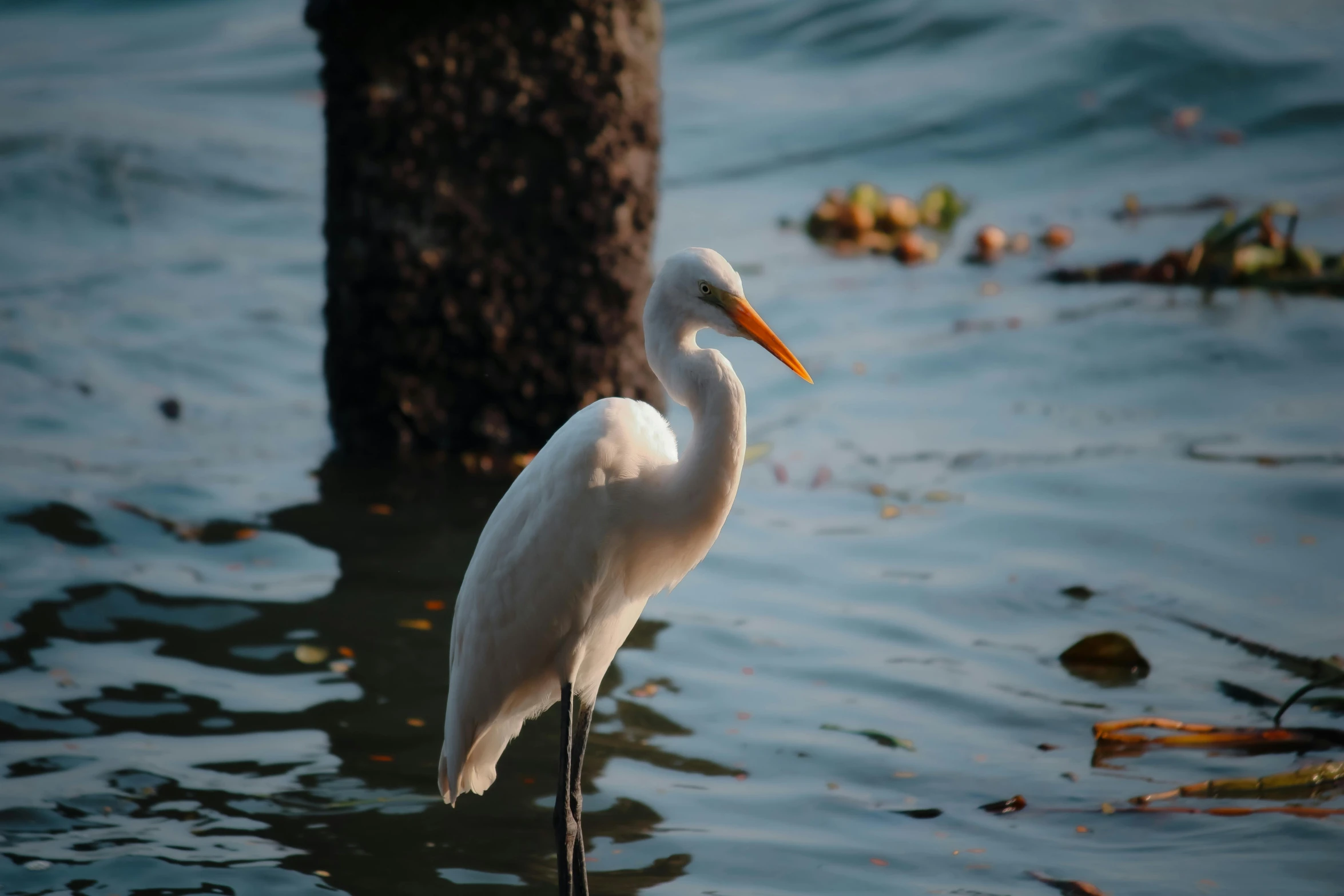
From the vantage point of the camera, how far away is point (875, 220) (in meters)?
7.79

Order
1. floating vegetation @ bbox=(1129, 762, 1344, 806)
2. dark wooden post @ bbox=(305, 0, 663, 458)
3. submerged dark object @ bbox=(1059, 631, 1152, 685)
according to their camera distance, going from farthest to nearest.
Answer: dark wooden post @ bbox=(305, 0, 663, 458)
submerged dark object @ bbox=(1059, 631, 1152, 685)
floating vegetation @ bbox=(1129, 762, 1344, 806)

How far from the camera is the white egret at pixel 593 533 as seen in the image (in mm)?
2365

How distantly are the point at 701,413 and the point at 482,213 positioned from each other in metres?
2.44

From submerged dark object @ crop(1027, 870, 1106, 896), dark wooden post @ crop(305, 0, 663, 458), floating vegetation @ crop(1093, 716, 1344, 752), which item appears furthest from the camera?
dark wooden post @ crop(305, 0, 663, 458)

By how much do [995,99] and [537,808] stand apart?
7.65 meters

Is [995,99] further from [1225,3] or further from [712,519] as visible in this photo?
[712,519]

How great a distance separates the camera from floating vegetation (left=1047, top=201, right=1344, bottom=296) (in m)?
6.18

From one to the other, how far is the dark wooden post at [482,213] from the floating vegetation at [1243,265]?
10.1 feet

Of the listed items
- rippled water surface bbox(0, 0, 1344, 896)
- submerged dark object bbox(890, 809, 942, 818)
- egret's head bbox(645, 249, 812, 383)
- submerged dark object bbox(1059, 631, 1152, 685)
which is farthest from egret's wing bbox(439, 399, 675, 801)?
submerged dark object bbox(1059, 631, 1152, 685)

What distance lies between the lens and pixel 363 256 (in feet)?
14.9

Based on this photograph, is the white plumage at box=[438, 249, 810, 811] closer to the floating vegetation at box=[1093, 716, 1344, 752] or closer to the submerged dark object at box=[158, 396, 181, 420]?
the floating vegetation at box=[1093, 716, 1344, 752]

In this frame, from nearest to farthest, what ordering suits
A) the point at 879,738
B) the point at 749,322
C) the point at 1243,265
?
1. the point at 749,322
2. the point at 879,738
3. the point at 1243,265

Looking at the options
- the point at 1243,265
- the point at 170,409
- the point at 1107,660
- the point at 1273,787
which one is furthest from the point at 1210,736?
the point at 170,409

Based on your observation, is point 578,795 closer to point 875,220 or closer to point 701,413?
point 701,413
